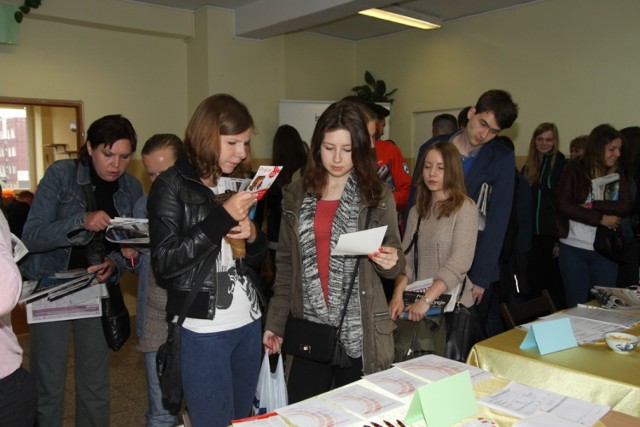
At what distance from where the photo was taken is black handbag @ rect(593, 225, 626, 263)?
135 inches

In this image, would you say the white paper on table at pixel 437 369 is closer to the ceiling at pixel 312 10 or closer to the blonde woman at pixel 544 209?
the blonde woman at pixel 544 209

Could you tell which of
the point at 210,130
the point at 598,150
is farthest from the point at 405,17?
the point at 210,130

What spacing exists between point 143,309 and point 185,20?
399 cm

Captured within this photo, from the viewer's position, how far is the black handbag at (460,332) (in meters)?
2.30

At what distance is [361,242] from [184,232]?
55 cm

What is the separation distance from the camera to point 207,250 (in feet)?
5.24

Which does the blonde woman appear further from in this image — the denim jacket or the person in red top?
the denim jacket

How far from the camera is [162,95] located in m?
5.55

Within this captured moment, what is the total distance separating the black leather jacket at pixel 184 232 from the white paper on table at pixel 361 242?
34cm

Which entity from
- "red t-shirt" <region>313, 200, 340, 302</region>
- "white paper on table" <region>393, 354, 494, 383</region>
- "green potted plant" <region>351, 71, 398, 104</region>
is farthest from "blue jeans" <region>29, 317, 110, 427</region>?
"green potted plant" <region>351, 71, 398, 104</region>

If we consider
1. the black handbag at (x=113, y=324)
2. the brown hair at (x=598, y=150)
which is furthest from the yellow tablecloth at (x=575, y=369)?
the brown hair at (x=598, y=150)

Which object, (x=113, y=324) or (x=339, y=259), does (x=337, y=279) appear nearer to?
(x=339, y=259)

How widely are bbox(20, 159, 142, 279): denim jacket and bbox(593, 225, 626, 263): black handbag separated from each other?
3.09 metres

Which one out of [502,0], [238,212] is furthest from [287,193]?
[502,0]
